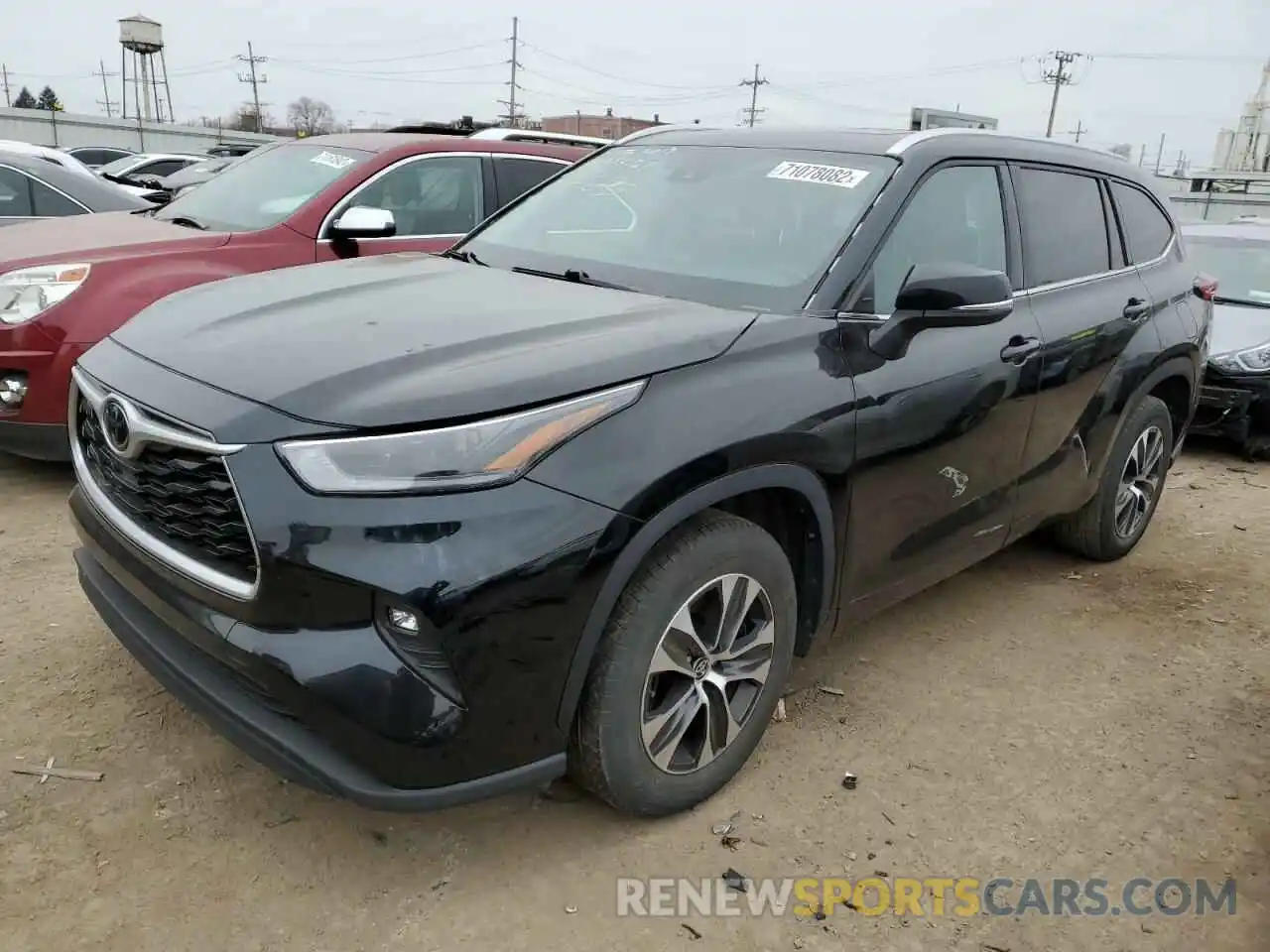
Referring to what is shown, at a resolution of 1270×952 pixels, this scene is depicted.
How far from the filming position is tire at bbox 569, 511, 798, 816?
227 centimetres

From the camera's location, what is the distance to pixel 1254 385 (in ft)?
21.4

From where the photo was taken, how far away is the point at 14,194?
660cm

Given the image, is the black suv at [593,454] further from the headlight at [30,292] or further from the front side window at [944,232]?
the headlight at [30,292]

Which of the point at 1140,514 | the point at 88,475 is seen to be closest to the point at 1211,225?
the point at 1140,514

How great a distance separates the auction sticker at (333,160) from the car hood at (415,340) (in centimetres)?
264

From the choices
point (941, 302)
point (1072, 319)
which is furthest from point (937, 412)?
point (1072, 319)

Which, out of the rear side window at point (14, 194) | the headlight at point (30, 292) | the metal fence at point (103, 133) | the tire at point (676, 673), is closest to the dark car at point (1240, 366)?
the tire at point (676, 673)

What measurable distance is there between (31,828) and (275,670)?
3.26 ft

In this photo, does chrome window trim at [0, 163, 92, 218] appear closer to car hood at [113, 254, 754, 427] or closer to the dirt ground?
the dirt ground

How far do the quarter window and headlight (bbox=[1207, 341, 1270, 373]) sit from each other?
16.1 ft

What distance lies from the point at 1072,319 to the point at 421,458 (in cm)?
264

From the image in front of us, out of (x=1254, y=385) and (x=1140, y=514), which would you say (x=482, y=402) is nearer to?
(x=1140, y=514)

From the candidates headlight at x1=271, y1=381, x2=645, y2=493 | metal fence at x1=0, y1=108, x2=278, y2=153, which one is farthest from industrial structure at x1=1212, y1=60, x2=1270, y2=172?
headlight at x1=271, y1=381, x2=645, y2=493

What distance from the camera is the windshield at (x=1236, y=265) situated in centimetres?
749
